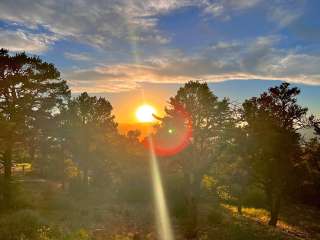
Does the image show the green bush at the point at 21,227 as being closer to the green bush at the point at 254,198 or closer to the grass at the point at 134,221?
the grass at the point at 134,221

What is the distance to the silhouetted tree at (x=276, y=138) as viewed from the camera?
93.2ft

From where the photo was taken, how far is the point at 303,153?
2820 cm

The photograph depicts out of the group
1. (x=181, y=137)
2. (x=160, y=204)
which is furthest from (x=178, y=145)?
(x=160, y=204)

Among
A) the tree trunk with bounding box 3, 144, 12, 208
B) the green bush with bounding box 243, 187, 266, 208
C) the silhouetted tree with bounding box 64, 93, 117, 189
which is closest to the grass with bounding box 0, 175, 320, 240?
the tree trunk with bounding box 3, 144, 12, 208

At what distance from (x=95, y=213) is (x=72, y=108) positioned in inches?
723

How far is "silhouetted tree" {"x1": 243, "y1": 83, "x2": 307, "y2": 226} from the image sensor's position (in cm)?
2842

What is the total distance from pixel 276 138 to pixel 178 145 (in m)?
17.1

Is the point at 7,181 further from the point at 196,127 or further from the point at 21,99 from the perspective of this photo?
the point at 196,127

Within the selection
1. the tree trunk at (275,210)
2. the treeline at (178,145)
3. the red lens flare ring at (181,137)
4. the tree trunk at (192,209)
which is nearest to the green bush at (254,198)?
the treeline at (178,145)

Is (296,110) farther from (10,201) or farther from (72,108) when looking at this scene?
(72,108)

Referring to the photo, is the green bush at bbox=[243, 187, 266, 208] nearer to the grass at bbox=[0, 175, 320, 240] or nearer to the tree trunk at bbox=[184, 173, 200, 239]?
the grass at bbox=[0, 175, 320, 240]

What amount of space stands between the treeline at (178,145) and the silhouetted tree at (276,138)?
3.0 inches

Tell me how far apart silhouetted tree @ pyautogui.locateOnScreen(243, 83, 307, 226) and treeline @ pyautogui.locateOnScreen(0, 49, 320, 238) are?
76 millimetres

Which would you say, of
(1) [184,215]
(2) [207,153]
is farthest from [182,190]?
(1) [184,215]
